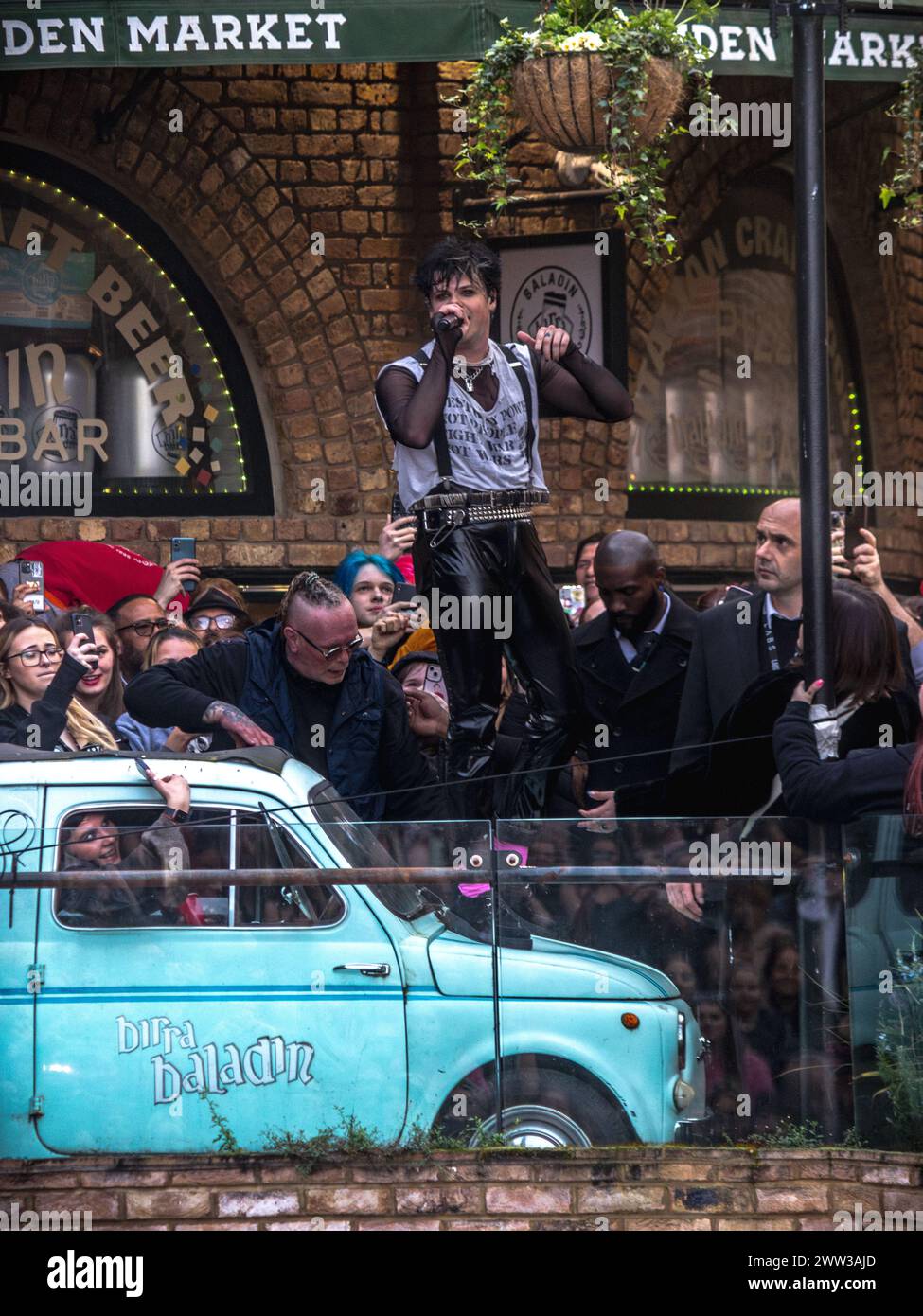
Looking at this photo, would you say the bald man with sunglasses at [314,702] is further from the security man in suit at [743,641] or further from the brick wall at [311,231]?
the brick wall at [311,231]

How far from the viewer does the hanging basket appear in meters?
7.94

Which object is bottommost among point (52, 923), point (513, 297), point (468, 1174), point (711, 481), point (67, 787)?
point (468, 1174)

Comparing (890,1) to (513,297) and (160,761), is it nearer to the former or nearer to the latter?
(513,297)

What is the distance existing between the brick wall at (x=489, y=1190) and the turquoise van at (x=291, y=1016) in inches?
3.2

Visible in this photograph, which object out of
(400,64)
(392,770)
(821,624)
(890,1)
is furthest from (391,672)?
(400,64)

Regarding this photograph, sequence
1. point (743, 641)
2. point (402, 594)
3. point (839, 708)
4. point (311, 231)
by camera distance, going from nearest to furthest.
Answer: point (839, 708) → point (743, 641) → point (402, 594) → point (311, 231)

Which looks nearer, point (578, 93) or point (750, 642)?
point (750, 642)

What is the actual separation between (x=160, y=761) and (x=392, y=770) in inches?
36.5

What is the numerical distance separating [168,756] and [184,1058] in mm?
899

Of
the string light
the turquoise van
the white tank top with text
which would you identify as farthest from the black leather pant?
the string light

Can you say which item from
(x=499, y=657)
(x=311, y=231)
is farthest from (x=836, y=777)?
(x=311, y=231)

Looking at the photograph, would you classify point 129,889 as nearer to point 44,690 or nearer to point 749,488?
point 44,690

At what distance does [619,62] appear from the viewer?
25.9 feet

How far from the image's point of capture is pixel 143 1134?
570 centimetres
